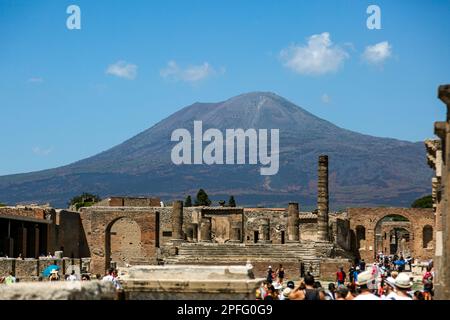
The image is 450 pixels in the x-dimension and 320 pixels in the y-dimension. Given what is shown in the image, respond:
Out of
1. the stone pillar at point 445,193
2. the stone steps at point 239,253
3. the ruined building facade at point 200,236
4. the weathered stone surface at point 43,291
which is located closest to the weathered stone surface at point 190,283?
the weathered stone surface at point 43,291

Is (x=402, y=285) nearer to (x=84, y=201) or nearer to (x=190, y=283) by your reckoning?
(x=190, y=283)

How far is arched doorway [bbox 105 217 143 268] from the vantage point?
201 feet

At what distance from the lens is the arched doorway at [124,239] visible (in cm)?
6119

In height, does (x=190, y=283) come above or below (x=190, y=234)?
above

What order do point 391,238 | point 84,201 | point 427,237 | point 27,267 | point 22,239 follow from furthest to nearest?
point 84,201 < point 391,238 < point 427,237 < point 22,239 < point 27,267

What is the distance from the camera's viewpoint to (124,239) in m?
61.9

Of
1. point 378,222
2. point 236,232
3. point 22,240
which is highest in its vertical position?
point 378,222

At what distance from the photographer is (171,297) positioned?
11.5m

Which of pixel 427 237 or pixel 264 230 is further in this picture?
pixel 427 237

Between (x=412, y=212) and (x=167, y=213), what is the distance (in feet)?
46.6

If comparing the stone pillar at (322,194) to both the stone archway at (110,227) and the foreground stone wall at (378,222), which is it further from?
the foreground stone wall at (378,222)

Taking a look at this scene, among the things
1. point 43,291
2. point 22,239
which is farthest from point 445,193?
point 22,239
